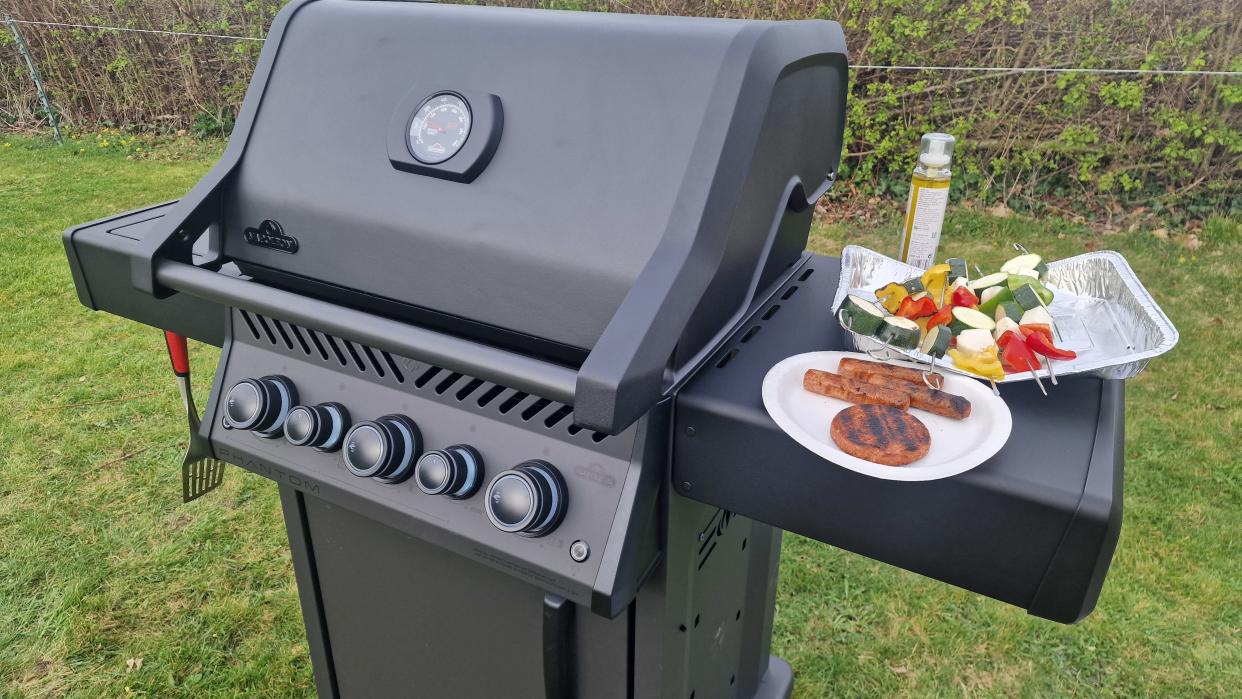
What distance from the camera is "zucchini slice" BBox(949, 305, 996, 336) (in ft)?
3.36

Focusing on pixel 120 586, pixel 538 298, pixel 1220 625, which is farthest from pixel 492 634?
pixel 1220 625

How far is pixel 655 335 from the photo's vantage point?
878 millimetres

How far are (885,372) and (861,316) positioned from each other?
0.25 feet

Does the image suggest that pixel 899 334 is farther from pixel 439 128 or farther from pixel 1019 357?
pixel 439 128

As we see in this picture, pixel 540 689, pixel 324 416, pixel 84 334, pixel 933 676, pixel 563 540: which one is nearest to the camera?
pixel 563 540

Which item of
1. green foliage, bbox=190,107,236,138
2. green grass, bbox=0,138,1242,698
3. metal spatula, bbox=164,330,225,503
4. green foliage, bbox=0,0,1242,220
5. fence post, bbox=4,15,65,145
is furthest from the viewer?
green foliage, bbox=190,107,236,138

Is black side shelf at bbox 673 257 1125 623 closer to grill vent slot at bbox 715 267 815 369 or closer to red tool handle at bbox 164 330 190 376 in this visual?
grill vent slot at bbox 715 267 815 369

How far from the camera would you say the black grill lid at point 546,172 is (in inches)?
37.5

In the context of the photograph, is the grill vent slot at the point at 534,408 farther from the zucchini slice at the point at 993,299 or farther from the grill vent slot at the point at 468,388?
the zucchini slice at the point at 993,299

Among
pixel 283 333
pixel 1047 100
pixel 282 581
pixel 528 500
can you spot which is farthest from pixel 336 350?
pixel 1047 100

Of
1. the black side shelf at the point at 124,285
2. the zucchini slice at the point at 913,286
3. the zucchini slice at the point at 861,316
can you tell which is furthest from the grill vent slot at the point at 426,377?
the zucchini slice at the point at 913,286

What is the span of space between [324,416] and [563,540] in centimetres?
42

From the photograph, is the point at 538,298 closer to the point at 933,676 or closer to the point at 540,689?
the point at 540,689

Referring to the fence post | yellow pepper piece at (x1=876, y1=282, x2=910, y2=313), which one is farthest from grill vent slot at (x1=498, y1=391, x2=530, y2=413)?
the fence post
